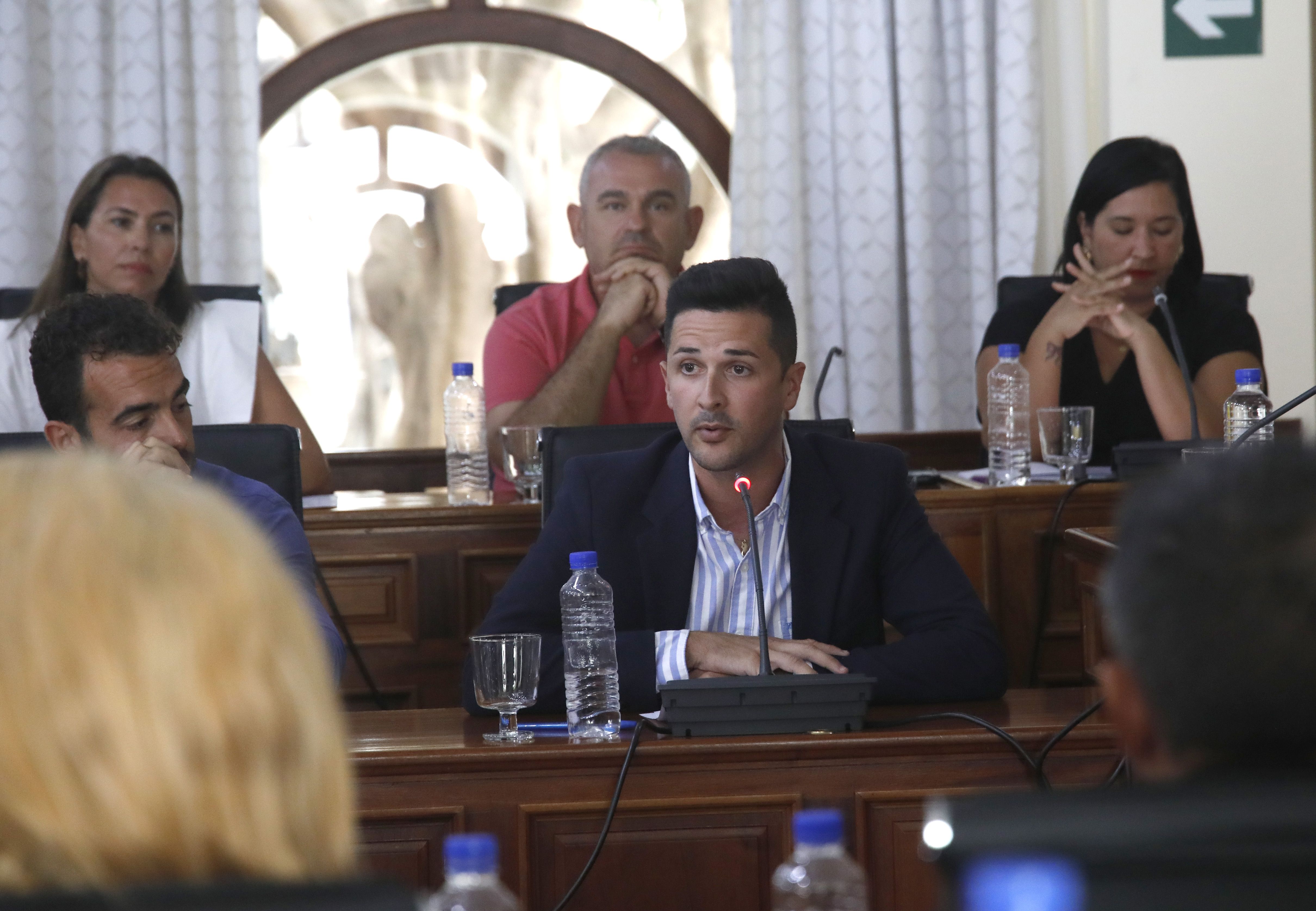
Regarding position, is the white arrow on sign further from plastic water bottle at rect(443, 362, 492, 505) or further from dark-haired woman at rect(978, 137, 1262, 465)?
plastic water bottle at rect(443, 362, 492, 505)

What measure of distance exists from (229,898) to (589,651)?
1.29 meters

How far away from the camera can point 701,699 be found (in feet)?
5.56

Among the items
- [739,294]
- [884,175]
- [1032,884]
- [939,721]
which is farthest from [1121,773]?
[884,175]

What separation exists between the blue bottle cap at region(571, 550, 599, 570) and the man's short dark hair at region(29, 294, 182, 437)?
0.73 meters

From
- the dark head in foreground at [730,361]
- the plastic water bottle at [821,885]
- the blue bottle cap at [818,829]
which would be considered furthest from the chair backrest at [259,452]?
the blue bottle cap at [818,829]

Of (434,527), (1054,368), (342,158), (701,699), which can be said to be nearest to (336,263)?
(342,158)

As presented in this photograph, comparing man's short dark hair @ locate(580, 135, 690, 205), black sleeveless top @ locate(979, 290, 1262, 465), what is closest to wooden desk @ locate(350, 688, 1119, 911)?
black sleeveless top @ locate(979, 290, 1262, 465)

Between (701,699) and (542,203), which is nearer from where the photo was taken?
(701,699)

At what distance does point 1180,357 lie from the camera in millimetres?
2967

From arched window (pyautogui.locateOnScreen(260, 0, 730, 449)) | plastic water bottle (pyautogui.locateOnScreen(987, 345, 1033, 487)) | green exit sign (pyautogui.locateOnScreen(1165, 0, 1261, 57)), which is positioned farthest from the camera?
arched window (pyautogui.locateOnScreen(260, 0, 730, 449))

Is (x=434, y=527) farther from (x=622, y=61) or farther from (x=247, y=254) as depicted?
(x=622, y=61)

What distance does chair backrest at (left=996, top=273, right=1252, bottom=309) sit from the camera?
343 cm

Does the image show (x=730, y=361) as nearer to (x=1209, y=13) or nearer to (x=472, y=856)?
(x=472, y=856)

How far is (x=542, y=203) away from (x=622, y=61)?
53cm
